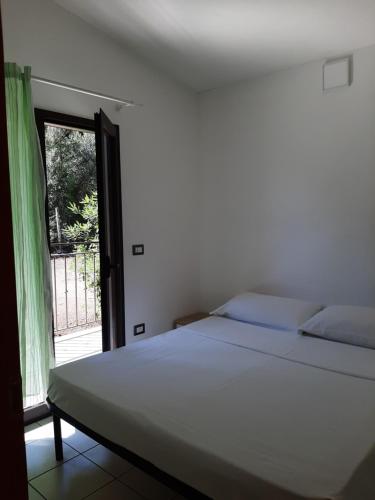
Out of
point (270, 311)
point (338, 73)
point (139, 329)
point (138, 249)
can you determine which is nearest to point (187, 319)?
point (139, 329)

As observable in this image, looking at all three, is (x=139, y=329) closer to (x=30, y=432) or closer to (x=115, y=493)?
(x=30, y=432)

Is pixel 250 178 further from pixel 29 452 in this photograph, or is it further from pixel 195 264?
pixel 29 452

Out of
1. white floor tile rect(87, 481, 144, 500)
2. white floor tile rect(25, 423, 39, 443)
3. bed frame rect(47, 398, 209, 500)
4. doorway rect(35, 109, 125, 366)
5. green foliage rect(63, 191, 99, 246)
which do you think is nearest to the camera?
bed frame rect(47, 398, 209, 500)

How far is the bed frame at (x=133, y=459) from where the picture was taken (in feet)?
4.77

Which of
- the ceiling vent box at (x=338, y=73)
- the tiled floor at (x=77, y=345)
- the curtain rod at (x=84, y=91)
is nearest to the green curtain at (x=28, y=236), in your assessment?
the curtain rod at (x=84, y=91)

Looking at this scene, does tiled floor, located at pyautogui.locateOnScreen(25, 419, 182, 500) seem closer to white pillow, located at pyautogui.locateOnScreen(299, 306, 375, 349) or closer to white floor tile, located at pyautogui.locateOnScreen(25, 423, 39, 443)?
white floor tile, located at pyautogui.locateOnScreen(25, 423, 39, 443)

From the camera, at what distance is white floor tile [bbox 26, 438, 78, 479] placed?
213 cm

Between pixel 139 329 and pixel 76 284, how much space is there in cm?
161

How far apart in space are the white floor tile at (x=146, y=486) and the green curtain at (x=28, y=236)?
0.89 m

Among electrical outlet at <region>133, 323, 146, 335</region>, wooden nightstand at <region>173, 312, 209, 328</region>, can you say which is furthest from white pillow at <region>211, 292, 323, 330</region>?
electrical outlet at <region>133, 323, 146, 335</region>

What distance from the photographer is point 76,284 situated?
183 inches

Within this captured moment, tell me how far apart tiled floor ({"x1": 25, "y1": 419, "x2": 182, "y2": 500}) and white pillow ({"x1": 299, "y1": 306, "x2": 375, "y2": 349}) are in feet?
4.45

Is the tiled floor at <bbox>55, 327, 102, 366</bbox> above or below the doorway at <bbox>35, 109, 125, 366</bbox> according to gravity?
below

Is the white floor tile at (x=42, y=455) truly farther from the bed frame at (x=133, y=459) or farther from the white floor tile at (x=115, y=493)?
the white floor tile at (x=115, y=493)
